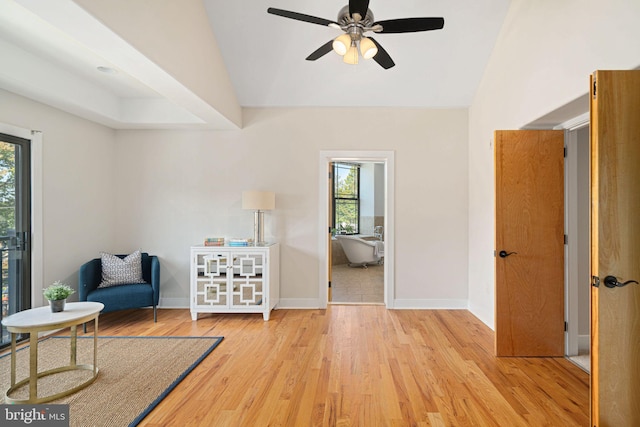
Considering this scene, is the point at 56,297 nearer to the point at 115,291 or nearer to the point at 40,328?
the point at 40,328

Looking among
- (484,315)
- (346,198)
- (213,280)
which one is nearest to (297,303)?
(213,280)

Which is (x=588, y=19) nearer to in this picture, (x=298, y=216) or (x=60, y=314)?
(x=298, y=216)

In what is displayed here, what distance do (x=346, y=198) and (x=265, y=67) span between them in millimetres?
5808

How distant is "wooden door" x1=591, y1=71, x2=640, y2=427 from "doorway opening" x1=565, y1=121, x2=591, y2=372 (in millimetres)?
1348

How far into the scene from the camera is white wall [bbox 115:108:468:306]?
4707 millimetres

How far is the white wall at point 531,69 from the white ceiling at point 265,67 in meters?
0.38

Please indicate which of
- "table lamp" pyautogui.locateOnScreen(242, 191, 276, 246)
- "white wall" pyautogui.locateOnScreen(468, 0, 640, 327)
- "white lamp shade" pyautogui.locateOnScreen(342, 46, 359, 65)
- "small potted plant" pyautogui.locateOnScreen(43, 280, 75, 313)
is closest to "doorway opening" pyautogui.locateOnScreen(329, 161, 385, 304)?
"white wall" pyautogui.locateOnScreen(468, 0, 640, 327)

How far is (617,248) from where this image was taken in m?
1.92

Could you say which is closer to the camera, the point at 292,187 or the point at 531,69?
the point at 531,69

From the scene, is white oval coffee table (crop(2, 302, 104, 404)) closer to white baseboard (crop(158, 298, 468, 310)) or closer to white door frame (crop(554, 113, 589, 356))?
white baseboard (crop(158, 298, 468, 310))

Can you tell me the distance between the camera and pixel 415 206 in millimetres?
4719

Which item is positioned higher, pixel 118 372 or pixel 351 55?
pixel 351 55

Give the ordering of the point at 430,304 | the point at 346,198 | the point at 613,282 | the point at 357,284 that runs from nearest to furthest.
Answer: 1. the point at 613,282
2. the point at 430,304
3. the point at 357,284
4. the point at 346,198

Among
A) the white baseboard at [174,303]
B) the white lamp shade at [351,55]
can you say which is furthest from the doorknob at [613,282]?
the white baseboard at [174,303]
